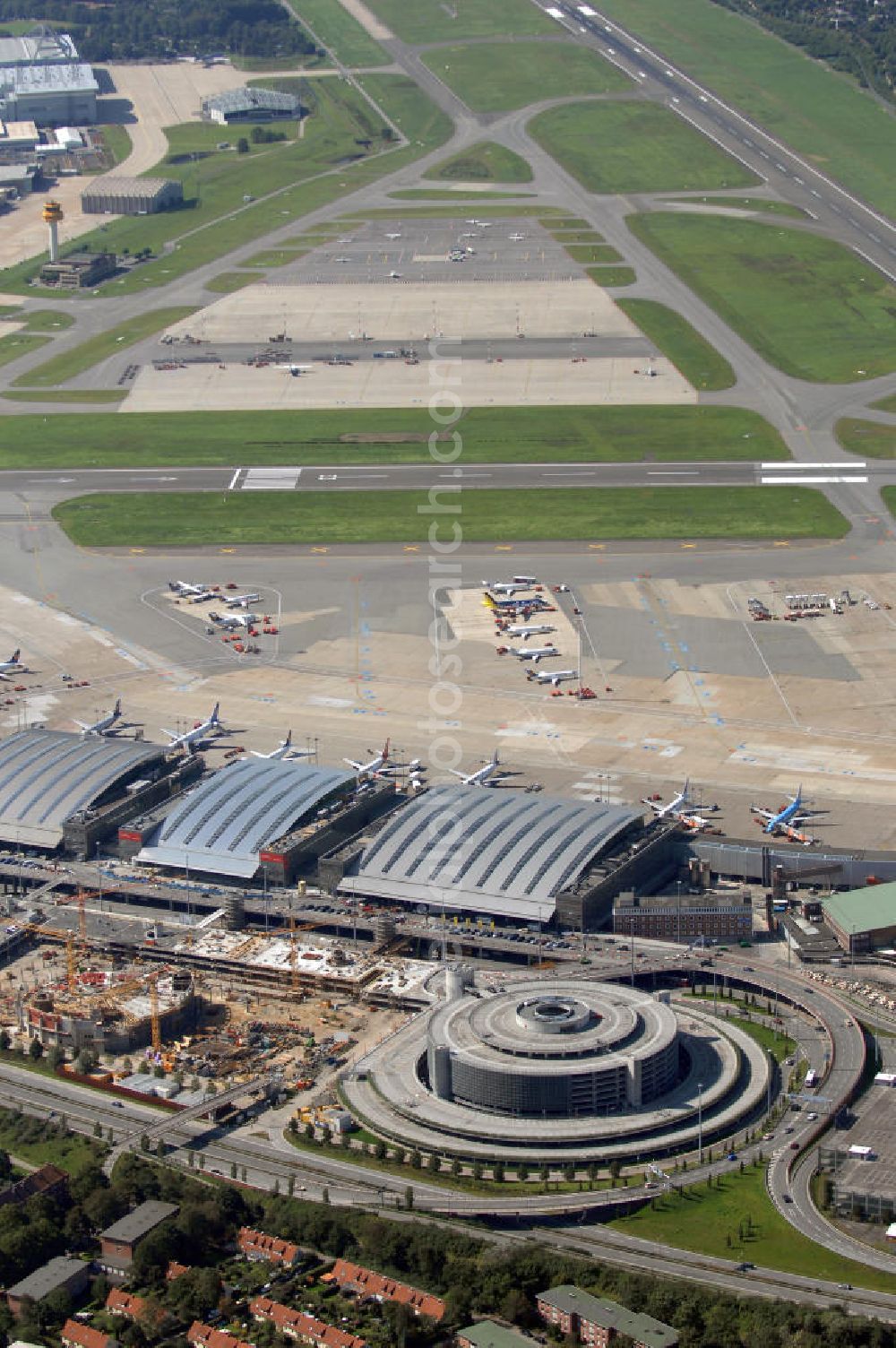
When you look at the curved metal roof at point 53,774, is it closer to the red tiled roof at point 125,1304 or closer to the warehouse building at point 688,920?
the warehouse building at point 688,920

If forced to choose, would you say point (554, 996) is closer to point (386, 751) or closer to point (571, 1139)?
point (571, 1139)

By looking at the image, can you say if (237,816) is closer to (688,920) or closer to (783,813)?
(688,920)

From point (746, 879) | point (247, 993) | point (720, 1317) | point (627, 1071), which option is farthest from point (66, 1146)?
point (746, 879)

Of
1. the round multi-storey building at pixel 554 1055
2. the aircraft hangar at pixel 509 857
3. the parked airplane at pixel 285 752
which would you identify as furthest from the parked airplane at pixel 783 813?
the parked airplane at pixel 285 752

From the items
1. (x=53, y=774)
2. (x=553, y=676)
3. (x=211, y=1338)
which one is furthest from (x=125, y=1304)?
(x=553, y=676)

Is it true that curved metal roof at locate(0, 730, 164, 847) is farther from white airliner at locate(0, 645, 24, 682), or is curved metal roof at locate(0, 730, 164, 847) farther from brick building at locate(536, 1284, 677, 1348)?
brick building at locate(536, 1284, 677, 1348)

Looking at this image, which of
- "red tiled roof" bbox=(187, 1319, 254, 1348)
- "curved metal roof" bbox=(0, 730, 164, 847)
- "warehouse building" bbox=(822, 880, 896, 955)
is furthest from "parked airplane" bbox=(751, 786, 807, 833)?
"red tiled roof" bbox=(187, 1319, 254, 1348)
